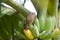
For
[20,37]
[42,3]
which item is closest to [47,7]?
[42,3]

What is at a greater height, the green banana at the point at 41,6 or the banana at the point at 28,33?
the green banana at the point at 41,6

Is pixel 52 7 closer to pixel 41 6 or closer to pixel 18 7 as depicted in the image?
pixel 41 6

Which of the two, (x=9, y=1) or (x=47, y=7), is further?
(x=47, y=7)

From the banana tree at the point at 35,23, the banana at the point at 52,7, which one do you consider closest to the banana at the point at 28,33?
the banana tree at the point at 35,23

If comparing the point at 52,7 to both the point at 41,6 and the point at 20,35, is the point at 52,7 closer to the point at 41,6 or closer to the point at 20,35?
the point at 41,6

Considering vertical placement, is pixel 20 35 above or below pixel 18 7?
below

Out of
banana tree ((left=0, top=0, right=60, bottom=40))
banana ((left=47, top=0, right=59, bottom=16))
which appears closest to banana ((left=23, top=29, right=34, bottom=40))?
banana tree ((left=0, top=0, right=60, bottom=40))

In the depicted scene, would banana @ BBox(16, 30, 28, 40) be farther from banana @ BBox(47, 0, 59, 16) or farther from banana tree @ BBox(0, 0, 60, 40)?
banana @ BBox(47, 0, 59, 16)

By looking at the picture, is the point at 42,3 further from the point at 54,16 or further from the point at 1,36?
the point at 1,36

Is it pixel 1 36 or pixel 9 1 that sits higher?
pixel 9 1

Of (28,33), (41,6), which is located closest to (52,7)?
(41,6)

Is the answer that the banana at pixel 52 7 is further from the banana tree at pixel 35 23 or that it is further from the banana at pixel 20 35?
the banana at pixel 20 35
